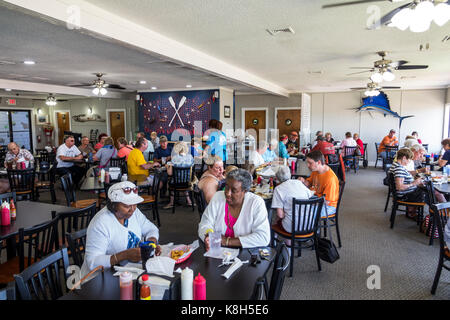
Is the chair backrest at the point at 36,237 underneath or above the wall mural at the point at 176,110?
underneath

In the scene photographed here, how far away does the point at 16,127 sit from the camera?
503 inches

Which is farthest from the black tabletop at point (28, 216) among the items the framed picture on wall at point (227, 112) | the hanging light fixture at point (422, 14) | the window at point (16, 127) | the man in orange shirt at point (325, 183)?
the window at point (16, 127)

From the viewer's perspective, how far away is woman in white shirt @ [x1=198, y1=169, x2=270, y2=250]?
2383 millimetres

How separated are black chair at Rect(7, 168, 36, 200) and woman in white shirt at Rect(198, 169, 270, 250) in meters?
3.97

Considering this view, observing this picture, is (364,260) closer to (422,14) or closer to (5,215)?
(422,14)

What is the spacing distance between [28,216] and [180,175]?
9.05 ft

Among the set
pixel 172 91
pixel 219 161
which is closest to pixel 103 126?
pixel 172 91

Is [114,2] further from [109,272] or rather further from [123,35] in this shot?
[109,272]

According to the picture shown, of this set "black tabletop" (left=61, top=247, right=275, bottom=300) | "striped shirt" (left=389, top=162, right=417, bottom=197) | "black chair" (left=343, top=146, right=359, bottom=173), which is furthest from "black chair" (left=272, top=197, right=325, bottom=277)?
"black chair" (left=343, top=146, right=359, bottom=173)

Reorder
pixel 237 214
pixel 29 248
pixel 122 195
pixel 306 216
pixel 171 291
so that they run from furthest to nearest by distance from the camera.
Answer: pixel 306 216, pixel 237 214, pixel 29 248, pixel 122 195, pixel 171 291

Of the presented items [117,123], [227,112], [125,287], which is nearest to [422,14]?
[125,287]

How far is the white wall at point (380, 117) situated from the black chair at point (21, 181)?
9.58 metres

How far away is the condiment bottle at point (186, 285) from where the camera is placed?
1.47 meters

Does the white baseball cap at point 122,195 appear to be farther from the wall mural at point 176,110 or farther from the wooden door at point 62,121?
the wooden door at point 62,121
